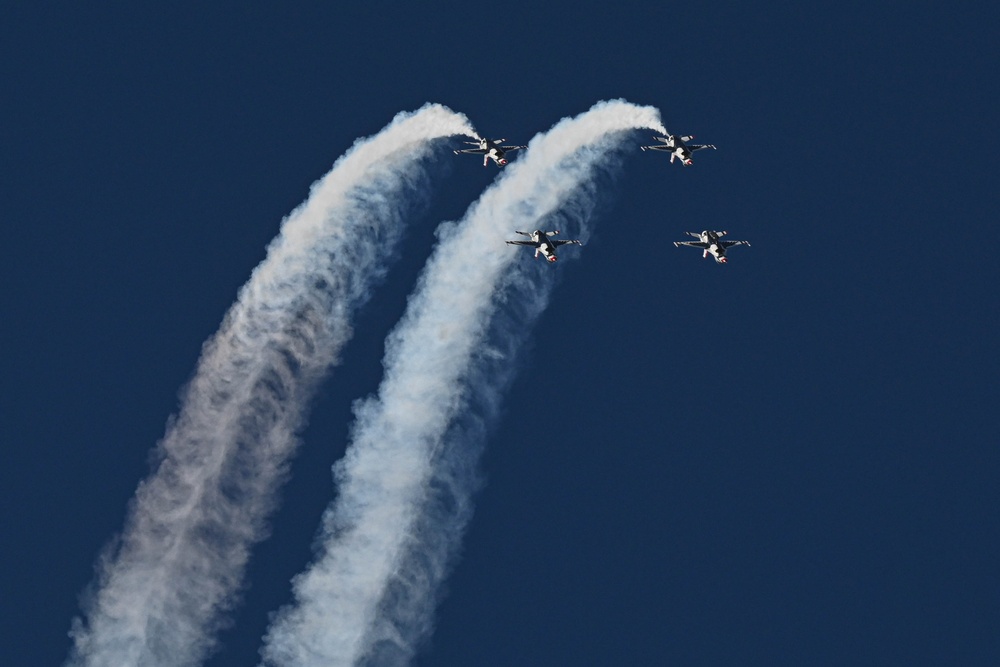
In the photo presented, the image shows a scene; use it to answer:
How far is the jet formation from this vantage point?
117250 mm

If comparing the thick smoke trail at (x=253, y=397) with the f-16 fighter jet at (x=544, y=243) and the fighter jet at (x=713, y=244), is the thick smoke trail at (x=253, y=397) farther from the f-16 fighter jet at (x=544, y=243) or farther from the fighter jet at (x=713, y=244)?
the fighter jet at (x=713, y=244)

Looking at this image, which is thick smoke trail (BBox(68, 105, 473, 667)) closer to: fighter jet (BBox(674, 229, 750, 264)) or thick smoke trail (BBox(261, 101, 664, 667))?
thick smoke trail (BBox(261, 101, 664, 667))

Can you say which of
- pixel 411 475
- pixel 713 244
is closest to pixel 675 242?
pixel 713 244

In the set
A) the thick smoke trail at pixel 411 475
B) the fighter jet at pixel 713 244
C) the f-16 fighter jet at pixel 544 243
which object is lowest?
the thick smoke trail at pixel 411 475

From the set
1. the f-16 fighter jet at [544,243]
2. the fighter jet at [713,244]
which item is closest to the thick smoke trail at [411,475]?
the f-16 fighter jet at [544,243]

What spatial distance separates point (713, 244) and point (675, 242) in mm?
2806

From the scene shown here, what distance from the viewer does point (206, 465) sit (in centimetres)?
11712

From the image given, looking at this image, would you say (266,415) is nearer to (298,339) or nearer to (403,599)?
(298,339)

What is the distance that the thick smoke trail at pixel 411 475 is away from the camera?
113m

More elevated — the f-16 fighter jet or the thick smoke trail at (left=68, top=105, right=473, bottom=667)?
the f-16 fighter jet

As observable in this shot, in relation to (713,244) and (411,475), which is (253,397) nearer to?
(411,475)

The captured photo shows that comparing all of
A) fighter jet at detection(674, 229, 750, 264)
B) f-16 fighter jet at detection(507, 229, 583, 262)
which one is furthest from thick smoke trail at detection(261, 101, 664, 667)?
fighter jet at detection(674, 229, 750, 264)

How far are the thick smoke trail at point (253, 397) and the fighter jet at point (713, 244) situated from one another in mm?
14868

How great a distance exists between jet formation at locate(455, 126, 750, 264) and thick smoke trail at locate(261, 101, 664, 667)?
6.45ft
